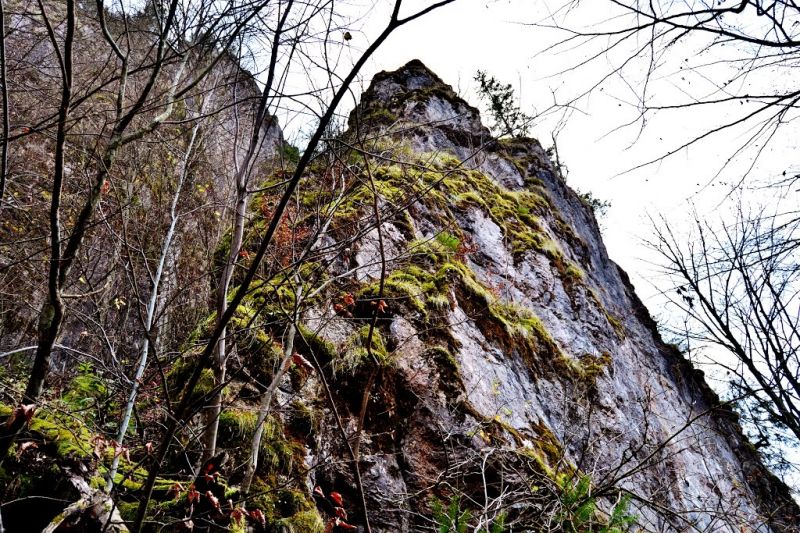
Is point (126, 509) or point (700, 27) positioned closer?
point (700, 27)

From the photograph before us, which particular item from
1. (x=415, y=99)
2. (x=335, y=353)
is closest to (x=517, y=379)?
(x=335, y=353)

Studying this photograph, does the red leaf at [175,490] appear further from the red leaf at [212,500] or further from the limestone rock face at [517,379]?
the limestone rock face at [517,379]

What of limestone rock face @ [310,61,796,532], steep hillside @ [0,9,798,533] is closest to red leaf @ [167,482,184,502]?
steep hillside @ [0,9,798,533]

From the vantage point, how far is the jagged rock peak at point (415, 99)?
9.35m

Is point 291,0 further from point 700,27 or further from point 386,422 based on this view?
point 386,422

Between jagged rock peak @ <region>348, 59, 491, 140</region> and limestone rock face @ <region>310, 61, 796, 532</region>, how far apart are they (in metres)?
0.05

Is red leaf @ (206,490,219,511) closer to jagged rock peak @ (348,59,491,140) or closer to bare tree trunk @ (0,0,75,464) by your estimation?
bare tree trunk @ (0,0,75,464)

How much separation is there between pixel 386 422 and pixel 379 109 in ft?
23.7

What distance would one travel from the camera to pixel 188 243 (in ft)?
24.9

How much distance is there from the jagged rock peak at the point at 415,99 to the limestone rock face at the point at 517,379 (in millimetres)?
51

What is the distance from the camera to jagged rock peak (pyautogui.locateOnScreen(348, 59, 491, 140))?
9352mm

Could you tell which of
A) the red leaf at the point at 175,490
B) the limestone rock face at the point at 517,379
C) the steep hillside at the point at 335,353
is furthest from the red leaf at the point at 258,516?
the limestone rock face at the point at 517,379

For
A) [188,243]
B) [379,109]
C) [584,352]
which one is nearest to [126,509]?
[188,243]

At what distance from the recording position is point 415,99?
980cm
